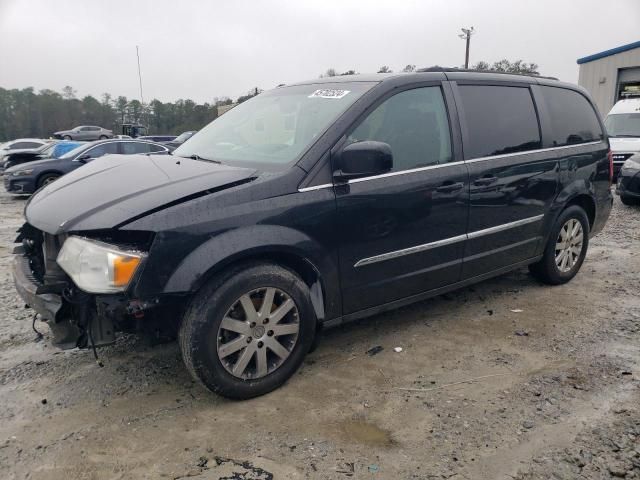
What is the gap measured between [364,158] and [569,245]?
9.40 feet

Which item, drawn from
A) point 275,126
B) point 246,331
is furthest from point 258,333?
point 275,126

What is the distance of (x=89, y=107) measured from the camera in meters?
68.1

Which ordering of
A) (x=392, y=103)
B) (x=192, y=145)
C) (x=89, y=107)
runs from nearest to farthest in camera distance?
1. (x=392, y=103)
2. (x=192, y=145)
3. (x=89, y=107)

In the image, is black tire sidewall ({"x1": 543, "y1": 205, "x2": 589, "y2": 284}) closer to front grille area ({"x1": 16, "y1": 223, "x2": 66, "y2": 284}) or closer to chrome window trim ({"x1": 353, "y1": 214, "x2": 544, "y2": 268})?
chrome window trim ({"x1": 353, "y1": 214, "x2": 544, "y2": 268})

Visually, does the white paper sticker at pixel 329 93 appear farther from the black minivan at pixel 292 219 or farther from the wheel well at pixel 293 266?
the wheel well at pixel 293 266

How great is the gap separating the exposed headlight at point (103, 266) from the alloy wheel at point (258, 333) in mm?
541

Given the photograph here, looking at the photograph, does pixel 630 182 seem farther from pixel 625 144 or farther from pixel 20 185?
pixel 20 185

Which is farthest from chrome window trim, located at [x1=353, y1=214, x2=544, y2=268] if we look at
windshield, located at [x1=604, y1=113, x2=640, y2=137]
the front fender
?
windshield, located at [x1=604, y1=113, x2=640, y2=137]

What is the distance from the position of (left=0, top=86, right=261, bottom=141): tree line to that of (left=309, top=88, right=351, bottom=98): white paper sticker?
60.5 meters

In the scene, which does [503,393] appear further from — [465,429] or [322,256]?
[322,256]

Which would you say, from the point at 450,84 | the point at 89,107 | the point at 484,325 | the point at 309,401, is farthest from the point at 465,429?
the point at 89,107

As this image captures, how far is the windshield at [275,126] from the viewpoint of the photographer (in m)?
3.07

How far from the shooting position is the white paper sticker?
328 centimetres

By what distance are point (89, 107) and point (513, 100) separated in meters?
74.0
